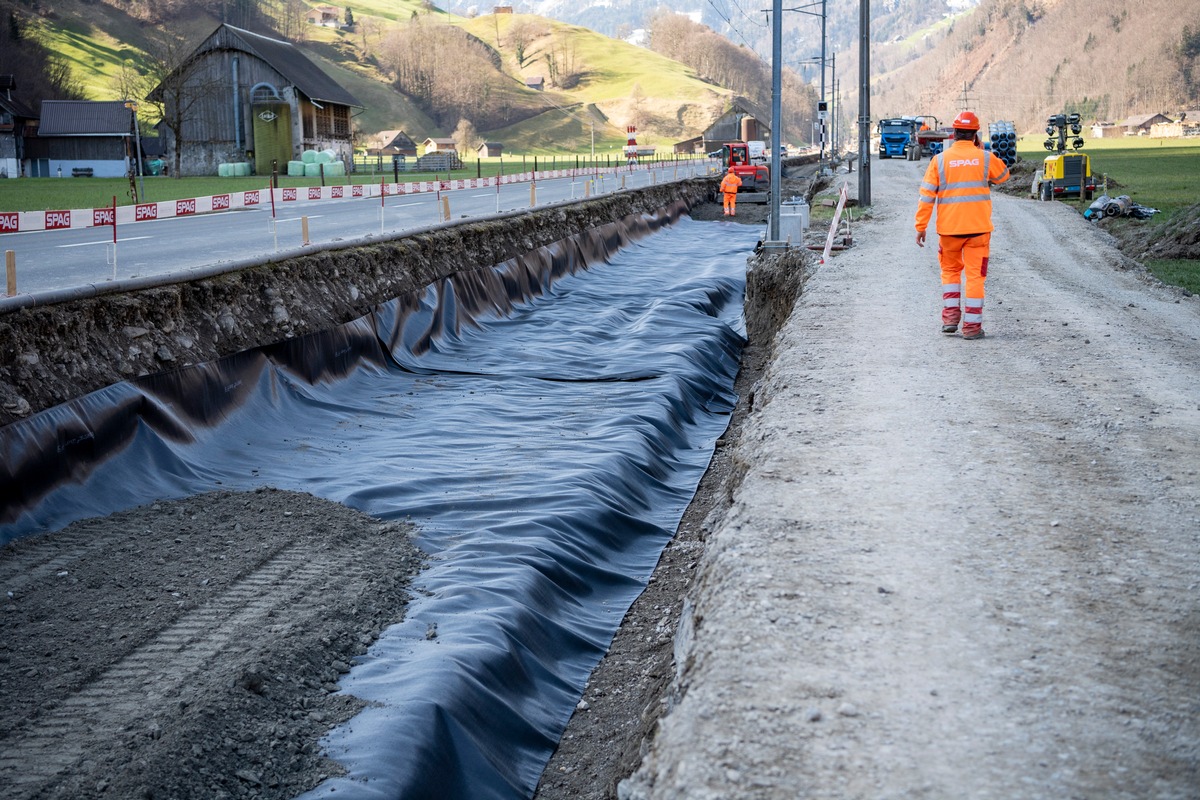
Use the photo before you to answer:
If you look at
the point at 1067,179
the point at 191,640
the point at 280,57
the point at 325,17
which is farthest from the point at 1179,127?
the point at 325,17

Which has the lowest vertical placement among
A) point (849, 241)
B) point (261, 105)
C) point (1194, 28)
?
point (849, 241)

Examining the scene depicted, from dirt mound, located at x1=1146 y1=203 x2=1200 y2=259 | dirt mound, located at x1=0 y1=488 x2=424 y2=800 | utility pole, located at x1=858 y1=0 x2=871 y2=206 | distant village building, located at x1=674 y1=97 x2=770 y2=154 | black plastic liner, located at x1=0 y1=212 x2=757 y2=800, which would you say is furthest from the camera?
distant village building, located at x1=674 y1=97 x2=770 y2=154

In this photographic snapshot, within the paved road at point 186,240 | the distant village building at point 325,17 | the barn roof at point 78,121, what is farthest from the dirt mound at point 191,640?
the distant village building at point 325,17

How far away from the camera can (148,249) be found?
16047 millimetres

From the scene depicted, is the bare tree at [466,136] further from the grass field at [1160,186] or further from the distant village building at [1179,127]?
the grass field at [1160,186]

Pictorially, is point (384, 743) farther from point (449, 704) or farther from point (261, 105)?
point (261, 105)

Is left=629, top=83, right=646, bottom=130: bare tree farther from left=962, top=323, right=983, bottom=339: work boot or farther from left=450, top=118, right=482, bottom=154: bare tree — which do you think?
left=962, top=323, right=983, bottom=339: work boot

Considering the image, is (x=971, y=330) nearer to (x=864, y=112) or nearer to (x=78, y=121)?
(x=864, y=112)

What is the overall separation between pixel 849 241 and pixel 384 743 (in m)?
16.1

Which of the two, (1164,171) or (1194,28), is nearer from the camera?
(1164,171)

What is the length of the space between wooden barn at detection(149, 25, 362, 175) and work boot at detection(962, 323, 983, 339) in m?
57.9

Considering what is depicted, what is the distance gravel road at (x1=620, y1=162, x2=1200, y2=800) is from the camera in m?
3.62

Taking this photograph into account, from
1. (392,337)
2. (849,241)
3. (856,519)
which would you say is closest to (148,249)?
(392,337)

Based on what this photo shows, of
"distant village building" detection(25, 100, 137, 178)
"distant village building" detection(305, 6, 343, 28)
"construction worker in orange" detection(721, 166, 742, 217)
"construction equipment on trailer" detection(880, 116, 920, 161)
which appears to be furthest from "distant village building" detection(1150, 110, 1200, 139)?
"distant village building" detection(305, 6, 343, 28)
